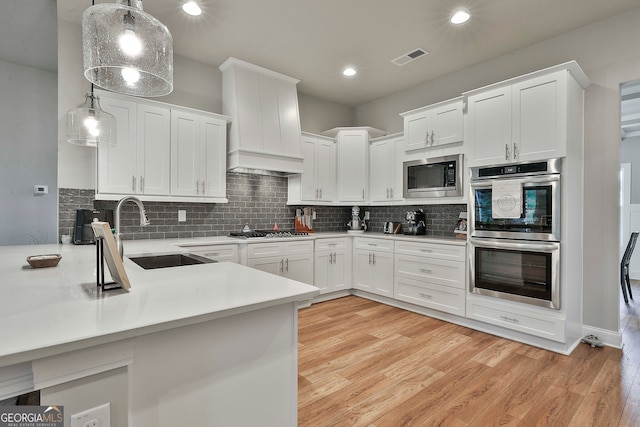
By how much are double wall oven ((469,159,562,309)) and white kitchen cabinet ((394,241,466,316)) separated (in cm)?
19

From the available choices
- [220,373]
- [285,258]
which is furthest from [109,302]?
[285,258]

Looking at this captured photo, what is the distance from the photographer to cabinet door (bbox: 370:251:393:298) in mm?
4051

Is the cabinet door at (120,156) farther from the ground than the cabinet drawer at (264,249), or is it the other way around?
the cabinet door at (120,156)

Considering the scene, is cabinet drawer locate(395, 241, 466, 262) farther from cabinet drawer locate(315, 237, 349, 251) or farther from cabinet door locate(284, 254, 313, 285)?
cabinet door locate(284, 254, 313, 285)

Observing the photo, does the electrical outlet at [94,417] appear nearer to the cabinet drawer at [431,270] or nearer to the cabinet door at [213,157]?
the cabinet door at [213,157]

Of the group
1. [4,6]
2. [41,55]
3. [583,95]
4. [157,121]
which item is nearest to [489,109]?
[583,95]

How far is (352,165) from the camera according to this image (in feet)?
15.5

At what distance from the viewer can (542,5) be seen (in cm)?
274

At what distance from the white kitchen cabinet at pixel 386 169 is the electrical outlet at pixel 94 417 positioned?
390cm

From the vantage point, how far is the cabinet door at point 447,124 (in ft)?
11.7

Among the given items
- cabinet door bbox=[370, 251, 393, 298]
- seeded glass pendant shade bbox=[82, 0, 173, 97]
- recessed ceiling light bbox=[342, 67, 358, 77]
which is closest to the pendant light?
seeded glass pendant shade bbox=[82, 0, 173, 97]

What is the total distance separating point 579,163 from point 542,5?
146cm

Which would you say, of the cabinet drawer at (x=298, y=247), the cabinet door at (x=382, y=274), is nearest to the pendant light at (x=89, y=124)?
the cabinet drawer at (x=298, y=247)

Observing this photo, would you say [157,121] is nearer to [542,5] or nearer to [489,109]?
[489,109]
